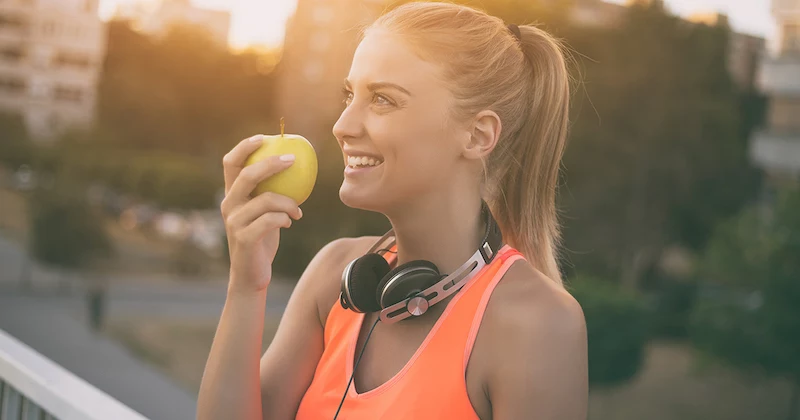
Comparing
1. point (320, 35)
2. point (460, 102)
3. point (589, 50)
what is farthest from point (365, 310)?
point (320, 35)

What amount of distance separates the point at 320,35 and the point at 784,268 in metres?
23.5

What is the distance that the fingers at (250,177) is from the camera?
52.6 inches

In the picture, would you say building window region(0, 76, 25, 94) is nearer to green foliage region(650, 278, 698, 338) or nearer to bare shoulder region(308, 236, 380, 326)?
green foliage region(650, 278, 698, 338)

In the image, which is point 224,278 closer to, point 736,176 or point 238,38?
point 238,38

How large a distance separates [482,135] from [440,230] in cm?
16

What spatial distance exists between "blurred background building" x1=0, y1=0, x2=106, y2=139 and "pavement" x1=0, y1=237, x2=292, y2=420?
5.01 metres

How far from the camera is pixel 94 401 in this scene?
1471 mm

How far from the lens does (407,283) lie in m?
1.31

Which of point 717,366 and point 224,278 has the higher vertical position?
point 717,366

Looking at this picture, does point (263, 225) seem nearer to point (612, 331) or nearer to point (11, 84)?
point (612, 331)

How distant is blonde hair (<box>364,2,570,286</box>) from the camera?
4.38ft

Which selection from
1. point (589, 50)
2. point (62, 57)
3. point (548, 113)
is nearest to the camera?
point (548, 113)

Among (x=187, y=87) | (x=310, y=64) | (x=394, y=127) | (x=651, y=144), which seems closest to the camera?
(x=394, y=127)

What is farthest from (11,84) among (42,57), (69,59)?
(69,59)
